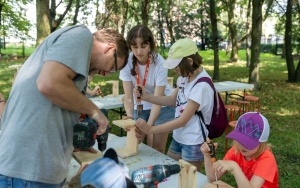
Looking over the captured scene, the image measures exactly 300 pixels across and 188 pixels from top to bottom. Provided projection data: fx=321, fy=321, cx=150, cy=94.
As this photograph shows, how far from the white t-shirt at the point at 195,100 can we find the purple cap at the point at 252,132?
1.20 ft

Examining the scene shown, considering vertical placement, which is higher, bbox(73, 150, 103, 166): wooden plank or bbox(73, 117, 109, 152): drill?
bbox(73, 117, 109, 152): drill

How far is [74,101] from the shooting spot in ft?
4.53

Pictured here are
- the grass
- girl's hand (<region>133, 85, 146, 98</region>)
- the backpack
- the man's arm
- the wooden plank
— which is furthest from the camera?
the grass

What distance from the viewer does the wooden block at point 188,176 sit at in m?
1.85

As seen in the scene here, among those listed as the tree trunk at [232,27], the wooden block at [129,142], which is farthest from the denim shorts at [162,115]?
the tree trunk at [232,27]

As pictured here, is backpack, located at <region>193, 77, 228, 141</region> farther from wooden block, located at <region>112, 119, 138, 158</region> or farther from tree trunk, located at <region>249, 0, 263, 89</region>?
tree trunk, located at <region>249, 0, 263, 89</region>

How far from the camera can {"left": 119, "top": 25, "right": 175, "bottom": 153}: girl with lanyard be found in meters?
2.61

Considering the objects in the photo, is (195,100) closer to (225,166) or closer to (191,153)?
(191,153)

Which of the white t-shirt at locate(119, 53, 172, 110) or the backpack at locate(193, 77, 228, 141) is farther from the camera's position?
the white t-shirt at locate(119, 53, 172, 110)

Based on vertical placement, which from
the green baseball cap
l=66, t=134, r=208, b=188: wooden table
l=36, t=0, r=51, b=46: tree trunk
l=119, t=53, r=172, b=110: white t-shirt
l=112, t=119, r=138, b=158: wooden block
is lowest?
l=66, t=134, r=208, b=188: wooden table

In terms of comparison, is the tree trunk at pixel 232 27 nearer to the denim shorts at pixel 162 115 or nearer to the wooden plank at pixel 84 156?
the denim shorts at pixel 162 115

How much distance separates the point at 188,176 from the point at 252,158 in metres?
0.40

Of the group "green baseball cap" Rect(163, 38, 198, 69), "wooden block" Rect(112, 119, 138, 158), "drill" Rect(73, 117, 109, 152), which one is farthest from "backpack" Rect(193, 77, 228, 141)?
"drill" Rect(73, 117, 109, 152)

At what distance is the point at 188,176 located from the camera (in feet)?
6.13
